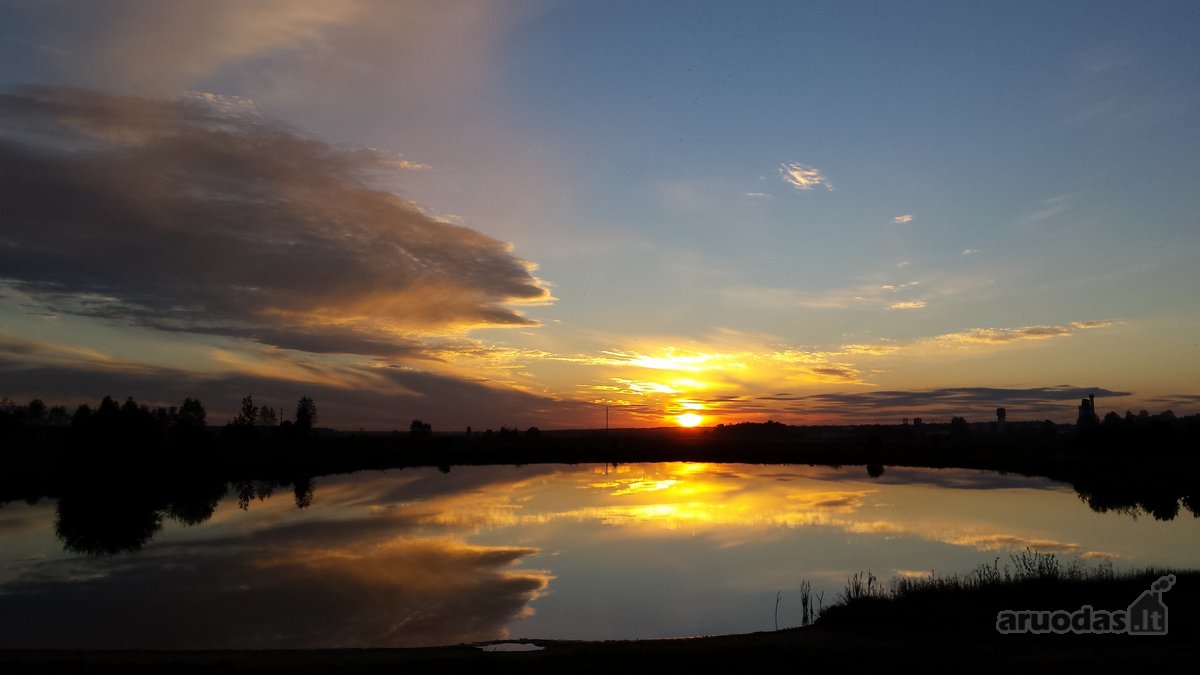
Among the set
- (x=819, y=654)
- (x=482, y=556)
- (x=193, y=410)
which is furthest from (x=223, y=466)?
(x=193, y=410)

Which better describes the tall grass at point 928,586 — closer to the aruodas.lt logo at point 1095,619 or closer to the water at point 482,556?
the water at point 482,556

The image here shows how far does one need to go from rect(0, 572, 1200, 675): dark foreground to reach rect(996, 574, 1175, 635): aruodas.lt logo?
30 centimetres

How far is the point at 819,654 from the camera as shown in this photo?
13.3 m

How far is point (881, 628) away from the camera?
15.8 m

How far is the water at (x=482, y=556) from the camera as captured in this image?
18.8 meters

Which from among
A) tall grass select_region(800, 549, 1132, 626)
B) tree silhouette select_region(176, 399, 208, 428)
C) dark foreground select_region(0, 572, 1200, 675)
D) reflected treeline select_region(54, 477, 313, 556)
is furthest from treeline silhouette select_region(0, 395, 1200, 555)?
tree silhouette select_region(176, 399, 208, 428)

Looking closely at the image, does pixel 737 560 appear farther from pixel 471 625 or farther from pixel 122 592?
pixel 122 592

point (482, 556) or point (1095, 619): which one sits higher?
point (1095, 619)

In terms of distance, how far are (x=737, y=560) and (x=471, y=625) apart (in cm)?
1192

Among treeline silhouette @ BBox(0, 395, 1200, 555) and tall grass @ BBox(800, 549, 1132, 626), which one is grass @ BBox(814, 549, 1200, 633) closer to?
tall grass @ BBox(800, 549, 1132, 626)

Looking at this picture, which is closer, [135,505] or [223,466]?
[135,505]

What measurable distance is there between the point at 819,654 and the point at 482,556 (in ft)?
54.1

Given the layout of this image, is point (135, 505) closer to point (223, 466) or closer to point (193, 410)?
point (223, 466)

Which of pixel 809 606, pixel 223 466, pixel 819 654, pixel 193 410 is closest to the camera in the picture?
pixel 819 654
